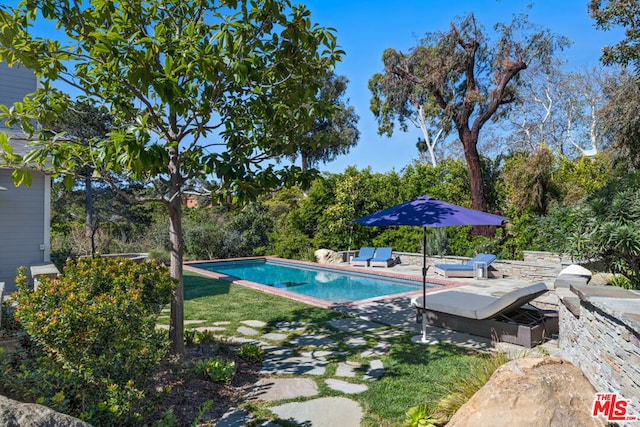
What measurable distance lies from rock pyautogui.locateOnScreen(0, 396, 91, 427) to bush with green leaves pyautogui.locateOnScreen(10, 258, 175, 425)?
680mm

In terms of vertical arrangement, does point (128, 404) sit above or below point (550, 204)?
below

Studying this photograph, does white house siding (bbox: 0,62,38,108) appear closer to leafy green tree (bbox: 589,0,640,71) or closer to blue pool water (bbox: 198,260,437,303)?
blue pool water (bbox: 198,260,437,303)

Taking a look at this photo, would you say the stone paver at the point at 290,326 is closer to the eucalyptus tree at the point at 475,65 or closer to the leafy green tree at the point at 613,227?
the leafy green tree at the point at 613,227

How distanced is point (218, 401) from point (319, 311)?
4.19m

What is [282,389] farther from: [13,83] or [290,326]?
[13,83]

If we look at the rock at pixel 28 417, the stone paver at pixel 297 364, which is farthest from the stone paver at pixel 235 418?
the rock at pixel 28 417

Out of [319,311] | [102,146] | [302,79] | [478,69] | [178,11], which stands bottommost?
[319,311]

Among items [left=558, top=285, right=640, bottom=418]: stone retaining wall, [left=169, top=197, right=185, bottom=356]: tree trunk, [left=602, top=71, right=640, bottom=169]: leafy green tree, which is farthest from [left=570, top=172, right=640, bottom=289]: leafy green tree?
[left=602, top=71, right=640, bottom=169]: leafy green tree

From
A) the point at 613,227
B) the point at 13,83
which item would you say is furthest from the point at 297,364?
the point at 13,83

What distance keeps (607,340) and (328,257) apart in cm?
1466

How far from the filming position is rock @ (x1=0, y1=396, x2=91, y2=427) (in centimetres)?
178

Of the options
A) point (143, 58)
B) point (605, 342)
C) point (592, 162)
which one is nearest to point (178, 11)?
point (143, 58)

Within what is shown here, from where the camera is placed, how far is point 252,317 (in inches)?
287

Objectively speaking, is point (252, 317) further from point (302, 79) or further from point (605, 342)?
point (605, 342)
